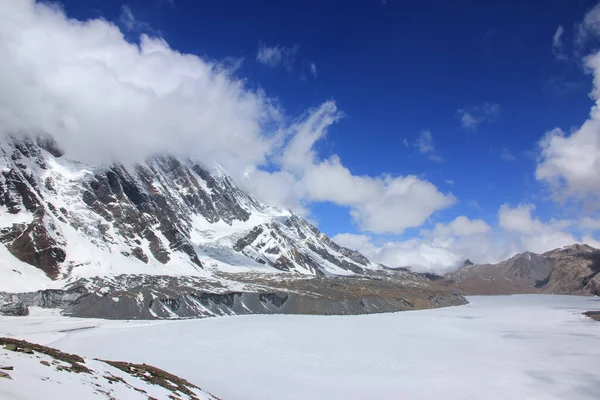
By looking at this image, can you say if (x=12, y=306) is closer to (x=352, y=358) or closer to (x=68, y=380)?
(x=352, y=358)

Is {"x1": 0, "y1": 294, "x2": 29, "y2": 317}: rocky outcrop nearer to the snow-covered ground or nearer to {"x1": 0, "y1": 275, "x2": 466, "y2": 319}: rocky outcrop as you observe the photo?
{"x1": 0, "y1": 275, "x2": 466, "y2": 319}: rocky outcrop

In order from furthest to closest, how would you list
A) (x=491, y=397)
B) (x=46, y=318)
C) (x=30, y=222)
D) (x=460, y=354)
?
(x=30, y=222) < (x=46, y=318) < (x=460, y=354) < (x=491, y=397)

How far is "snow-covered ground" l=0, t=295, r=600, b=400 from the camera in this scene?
1858 inches

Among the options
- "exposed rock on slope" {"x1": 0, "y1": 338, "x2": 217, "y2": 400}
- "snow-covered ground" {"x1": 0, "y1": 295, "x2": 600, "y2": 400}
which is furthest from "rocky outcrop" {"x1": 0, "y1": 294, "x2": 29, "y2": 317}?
"exposed rock on slope" {"x1": 0, "y1": 338, "x2": 217, "y2": 400}

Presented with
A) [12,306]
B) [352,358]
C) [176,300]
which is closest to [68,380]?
[352,358]

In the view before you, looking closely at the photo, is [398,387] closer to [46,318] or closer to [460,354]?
[460,354]

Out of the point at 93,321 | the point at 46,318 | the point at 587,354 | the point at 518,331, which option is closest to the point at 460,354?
the point at 587,354

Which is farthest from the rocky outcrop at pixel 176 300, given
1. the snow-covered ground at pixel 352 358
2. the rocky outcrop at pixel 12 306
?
the snow-covered ground at pixel 352 358

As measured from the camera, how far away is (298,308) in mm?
173500

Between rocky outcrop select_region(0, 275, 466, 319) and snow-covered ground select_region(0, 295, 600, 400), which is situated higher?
rocky outcrop select_region(0, 275, 466, 319)

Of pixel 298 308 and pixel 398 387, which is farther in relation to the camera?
pixel 298 308

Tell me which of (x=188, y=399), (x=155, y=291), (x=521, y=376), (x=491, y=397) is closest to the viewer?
(x=188, y=399)

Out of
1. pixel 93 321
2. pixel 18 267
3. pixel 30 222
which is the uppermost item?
pixel 30 222

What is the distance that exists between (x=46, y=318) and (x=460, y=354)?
114m
